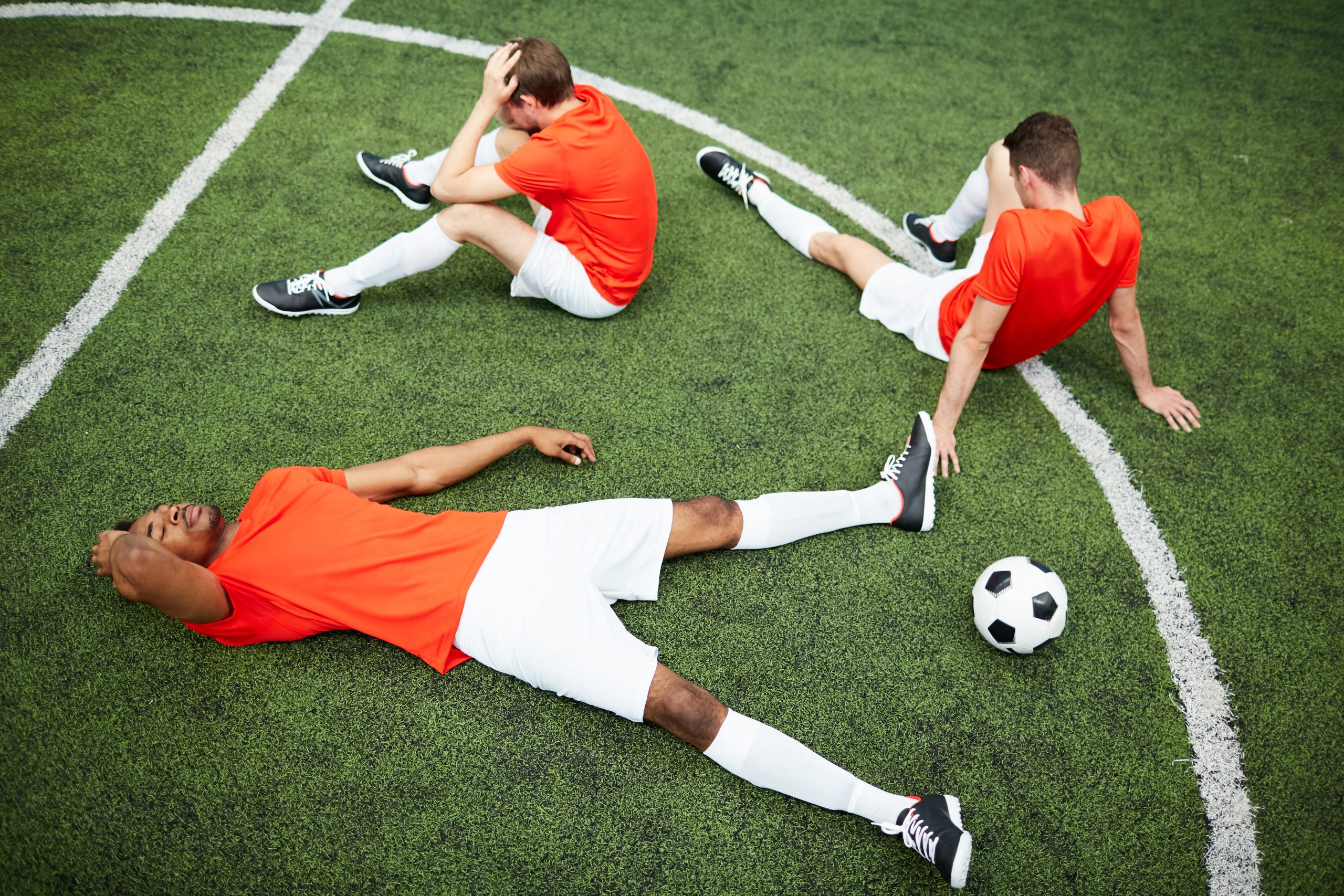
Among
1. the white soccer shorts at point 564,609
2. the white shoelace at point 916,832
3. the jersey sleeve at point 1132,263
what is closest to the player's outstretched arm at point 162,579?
the white soccer shorts at point 564,609

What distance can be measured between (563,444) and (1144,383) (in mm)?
2793

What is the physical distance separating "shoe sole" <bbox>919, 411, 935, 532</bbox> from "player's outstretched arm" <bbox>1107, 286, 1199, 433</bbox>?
1006 millimetres

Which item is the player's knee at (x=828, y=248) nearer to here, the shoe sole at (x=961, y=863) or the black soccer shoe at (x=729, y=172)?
the black soccer shoe at (x=729, y=172)

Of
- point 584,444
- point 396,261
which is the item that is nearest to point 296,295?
point 396,261

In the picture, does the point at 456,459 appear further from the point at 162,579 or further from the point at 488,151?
the point at 488,151

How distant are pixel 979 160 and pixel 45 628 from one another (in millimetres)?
5370

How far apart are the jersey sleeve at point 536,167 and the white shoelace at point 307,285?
1.09m

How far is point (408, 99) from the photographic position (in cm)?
509

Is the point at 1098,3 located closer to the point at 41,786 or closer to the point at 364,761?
the point at 364,761

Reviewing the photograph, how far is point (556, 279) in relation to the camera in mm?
3914

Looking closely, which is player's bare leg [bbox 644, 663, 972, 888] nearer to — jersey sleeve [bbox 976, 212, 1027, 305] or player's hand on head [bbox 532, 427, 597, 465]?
player's hand on head [bbox 532, 427, 597, 465]

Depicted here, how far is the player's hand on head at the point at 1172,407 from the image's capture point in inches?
152

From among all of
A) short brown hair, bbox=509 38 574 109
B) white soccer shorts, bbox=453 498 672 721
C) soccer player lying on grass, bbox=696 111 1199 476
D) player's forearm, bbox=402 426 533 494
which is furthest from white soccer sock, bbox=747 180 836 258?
white soccer shorts, bbox=453 498 672 721

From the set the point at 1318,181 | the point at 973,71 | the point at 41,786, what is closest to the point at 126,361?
the point at 41,786
